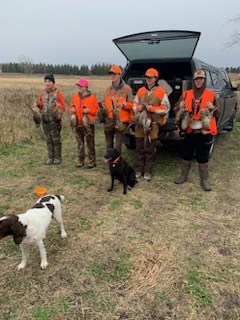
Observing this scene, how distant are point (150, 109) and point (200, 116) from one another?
33.4 inches

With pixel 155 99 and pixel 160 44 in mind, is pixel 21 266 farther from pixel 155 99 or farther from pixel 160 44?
pixel 160 44

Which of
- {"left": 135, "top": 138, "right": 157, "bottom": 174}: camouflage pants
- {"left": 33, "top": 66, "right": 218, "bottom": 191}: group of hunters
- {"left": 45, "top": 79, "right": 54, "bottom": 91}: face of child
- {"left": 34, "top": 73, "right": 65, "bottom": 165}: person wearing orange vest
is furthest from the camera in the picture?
{"left": 34, "top": 73, "right": 65, "bottom": 165}: person wearing orange vest

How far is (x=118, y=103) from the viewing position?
5.16m

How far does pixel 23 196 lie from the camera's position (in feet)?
15.6

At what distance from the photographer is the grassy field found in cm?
254

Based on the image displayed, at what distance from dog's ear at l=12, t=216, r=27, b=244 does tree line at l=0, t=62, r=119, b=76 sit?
82689mm

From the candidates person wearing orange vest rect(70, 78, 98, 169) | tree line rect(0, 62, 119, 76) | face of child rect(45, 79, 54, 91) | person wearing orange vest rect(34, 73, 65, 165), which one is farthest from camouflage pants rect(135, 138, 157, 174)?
tree line rect(0, 62, 119, 76)

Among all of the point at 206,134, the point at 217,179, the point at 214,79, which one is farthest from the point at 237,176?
the point at 214,79

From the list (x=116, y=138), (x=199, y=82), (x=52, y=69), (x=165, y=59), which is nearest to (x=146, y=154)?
(x=116, y=138)

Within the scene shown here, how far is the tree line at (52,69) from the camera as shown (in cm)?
8681

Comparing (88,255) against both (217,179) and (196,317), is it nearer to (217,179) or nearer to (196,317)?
(196,317)

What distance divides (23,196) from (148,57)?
3.83m

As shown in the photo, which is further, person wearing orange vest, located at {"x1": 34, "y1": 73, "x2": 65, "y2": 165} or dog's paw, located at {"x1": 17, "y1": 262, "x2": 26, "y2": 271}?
person wearing orange vest, located at {"x1": 34, "y1": 73, "x2": 65, "y2": 165}

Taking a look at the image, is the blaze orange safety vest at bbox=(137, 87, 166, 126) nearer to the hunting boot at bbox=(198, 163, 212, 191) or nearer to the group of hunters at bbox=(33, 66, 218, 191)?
the group of hunters at bbox=(33, 66, 218, 191)
